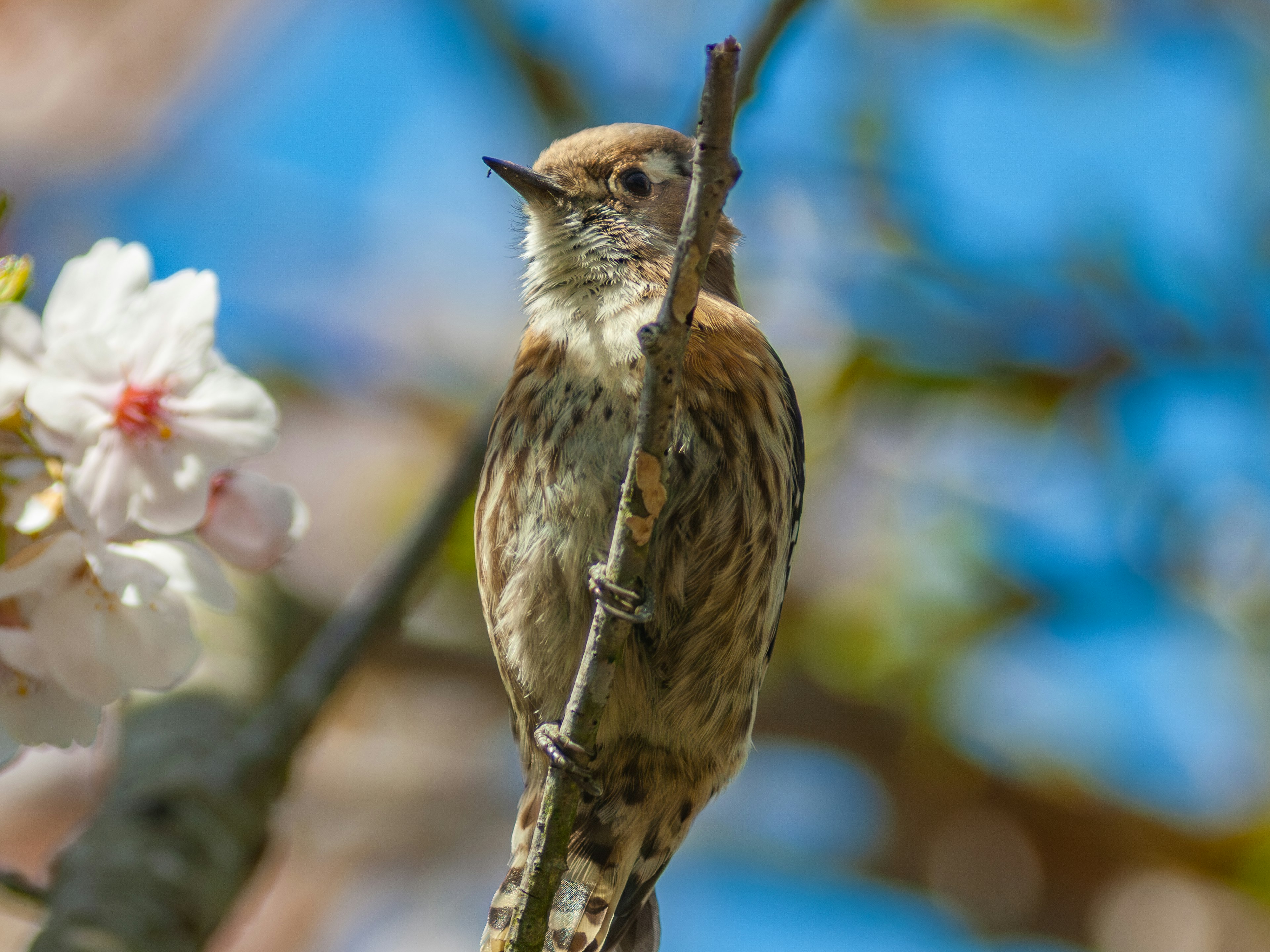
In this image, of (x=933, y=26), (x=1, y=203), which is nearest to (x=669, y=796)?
(x=1, y=203)

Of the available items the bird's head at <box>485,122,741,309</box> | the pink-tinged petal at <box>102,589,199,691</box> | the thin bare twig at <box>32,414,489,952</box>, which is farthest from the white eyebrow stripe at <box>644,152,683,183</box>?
the pink-tinged petal at <box>102,589,199,691</box>

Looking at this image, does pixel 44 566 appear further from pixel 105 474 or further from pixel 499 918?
pixel 499 918

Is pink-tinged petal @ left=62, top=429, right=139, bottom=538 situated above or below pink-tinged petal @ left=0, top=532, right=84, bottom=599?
above

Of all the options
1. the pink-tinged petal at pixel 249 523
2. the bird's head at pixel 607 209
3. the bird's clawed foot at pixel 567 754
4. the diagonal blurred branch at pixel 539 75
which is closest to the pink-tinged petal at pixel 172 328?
the pink-tinged petal at pixel 249 523

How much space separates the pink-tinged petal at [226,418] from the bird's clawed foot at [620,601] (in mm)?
564

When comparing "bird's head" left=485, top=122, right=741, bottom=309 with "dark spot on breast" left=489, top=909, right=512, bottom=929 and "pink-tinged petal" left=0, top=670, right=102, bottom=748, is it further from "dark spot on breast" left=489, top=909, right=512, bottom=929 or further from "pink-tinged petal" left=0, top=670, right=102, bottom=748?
"pink-tinged petal" left=0, top=670, right=102, bottom=748

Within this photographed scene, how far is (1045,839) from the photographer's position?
18.0 ft

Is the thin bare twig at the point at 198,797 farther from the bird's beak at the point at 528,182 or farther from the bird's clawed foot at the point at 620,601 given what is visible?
the bird's clawed foot at the point at 620,601

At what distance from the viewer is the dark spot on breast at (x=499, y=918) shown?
2.61 metres

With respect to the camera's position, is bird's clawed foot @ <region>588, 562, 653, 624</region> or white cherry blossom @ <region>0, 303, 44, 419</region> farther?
bird's clawed foot @ <region>588, 562, 653, 624</region>

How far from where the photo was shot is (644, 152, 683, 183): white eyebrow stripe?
329 centimetres

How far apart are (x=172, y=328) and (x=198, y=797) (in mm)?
1810

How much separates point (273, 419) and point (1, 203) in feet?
1.56

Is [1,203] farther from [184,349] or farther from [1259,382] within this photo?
[1259,382]
